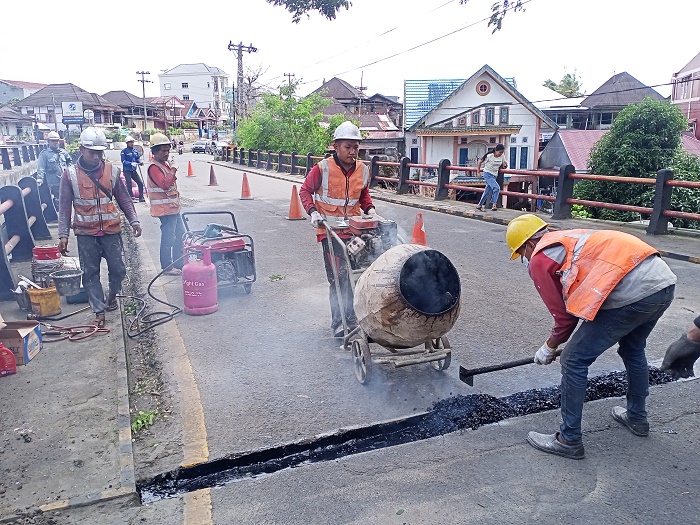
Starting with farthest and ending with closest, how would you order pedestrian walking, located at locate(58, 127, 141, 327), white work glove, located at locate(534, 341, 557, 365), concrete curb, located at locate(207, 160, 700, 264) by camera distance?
concrete curb, located at locate(207, 160, 700, 264) → pedestrian walking, located at locate(58, 127, 141, 327) → white work glove, located at locate(534, 341, 557, 365)

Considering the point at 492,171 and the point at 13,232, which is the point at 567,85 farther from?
the point at 13,232

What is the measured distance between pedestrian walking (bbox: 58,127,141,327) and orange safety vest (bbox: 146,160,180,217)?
4.94 ft

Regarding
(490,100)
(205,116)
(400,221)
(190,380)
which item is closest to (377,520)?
(190,380)

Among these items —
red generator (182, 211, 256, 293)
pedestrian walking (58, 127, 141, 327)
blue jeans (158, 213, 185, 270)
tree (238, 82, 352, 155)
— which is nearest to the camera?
pedestrian walking (58, 127, 141, 327)

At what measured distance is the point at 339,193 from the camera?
5066 mm

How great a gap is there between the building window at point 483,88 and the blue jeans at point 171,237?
1185 inches

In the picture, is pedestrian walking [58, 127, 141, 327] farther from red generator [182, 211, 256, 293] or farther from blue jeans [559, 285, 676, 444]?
blue jeans [559, 285, 676, 444]

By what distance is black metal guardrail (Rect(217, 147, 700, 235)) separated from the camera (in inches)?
385

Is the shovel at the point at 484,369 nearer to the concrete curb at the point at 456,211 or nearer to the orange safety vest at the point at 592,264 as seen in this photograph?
the orange safety vest at the point at 592,264

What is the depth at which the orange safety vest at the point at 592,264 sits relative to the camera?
294 centimetres

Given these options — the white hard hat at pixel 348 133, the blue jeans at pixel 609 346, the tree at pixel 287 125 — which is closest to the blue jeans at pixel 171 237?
the white hard hat at pixel 348 133

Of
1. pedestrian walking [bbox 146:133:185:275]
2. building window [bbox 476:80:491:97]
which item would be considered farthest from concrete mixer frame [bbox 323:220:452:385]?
building window [bbox 476:80:491:97]

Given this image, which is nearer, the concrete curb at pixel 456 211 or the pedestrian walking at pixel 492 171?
the concrete curb at pixel 456 211

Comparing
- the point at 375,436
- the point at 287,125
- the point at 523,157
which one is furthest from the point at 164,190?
the point at 523,157
